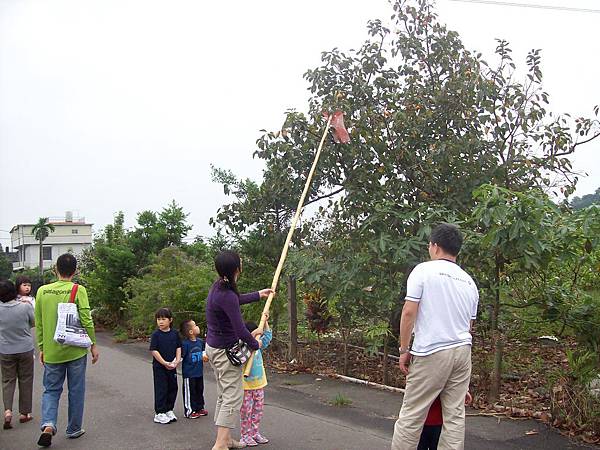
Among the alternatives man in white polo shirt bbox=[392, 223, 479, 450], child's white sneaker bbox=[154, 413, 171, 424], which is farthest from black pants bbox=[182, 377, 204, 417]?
man in white polo shirt bbox=[392, 223, 479, 450]

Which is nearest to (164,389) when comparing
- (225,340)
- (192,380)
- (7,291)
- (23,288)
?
(192,380)

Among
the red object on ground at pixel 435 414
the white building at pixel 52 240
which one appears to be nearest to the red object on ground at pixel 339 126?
the red object on ground at pixel 435 414

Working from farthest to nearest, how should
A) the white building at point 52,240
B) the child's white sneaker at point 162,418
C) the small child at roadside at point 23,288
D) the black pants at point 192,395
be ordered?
the white building at point 52,240, the small child at roadside at point 23,288, the black pants at point 192,395, the child's white sneaker at point 162,418

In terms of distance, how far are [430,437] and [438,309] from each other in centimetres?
96

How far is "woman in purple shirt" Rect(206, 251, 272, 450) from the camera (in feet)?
17.5

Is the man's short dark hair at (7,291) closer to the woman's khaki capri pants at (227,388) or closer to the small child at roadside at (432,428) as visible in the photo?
the woman's khaki capri pants at (227,388)

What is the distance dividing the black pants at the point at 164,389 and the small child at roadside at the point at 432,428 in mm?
3124

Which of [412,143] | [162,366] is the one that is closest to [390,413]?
[162,366]

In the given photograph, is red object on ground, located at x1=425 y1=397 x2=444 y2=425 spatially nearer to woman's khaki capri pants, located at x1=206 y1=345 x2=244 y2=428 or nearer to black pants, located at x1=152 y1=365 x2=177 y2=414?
woman's khaki capri pants, located at x1=206 y1=345 x2=244 y2=428

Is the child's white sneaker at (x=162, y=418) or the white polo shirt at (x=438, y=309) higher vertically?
the white polo shirt at (x=438, y=309)

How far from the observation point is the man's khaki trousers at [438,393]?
4.35m

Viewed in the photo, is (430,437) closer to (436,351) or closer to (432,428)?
(432,428)

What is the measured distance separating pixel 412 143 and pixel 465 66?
121 centimetres

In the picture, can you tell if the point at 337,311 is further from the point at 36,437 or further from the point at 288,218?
the point at 36,437
